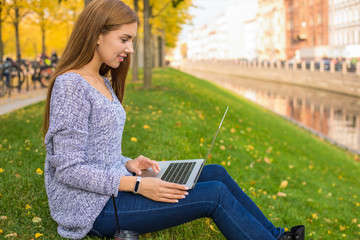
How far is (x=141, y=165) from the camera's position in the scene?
2871 mm

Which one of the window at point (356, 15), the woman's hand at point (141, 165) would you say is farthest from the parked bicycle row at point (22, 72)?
the window at point (356, 15)

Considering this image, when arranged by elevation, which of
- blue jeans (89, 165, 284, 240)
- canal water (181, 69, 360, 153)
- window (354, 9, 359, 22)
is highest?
window (354, 9, 359, 22)

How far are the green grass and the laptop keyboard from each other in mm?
520

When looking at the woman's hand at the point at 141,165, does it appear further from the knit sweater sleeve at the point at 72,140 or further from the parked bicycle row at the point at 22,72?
the parked bicycle row at the point at 22,72

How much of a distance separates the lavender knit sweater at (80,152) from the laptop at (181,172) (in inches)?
12.0

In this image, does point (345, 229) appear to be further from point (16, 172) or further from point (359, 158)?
point (359, 158)

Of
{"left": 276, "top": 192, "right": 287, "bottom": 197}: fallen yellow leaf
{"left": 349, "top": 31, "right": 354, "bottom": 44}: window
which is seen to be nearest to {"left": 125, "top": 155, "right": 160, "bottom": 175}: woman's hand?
{"left": 276, "top": 192, "right": 287, "bottom": 197}: fallen yellow leaf

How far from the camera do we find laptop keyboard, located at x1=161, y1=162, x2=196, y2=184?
8.49 feet

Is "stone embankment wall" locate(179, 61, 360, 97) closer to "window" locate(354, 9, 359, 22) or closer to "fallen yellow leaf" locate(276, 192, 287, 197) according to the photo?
"window" locate(354, 9, 359, 22)

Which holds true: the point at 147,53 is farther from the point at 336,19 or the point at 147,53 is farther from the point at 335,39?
the point at 335,39

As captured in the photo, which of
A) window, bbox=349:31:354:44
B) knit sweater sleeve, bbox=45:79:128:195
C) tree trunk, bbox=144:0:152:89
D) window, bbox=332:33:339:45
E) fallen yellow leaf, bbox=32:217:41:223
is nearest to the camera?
knit sweater sleeve, bbox=45:79:128:195

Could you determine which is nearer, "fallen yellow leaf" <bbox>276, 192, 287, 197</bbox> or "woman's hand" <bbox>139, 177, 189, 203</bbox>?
"woman's hand" <bbox>139, 177, 189, 203</bbox>

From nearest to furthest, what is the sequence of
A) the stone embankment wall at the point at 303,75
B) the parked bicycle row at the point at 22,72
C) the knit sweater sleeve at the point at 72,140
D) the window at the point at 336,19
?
1. the knit sweater sleeve at the point at 72,140
2. the parked bicycle row at the point at 22,72
3. the stone embankment wall at the point at 303,75
4. the window at the point at 336,19

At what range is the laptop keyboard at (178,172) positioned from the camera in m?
2.59
